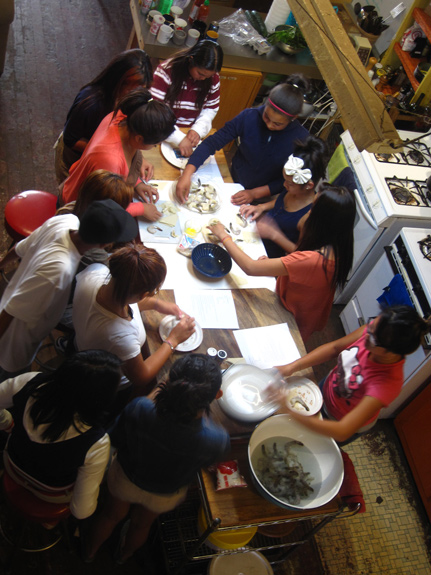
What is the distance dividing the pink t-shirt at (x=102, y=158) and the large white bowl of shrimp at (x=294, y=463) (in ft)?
4.81

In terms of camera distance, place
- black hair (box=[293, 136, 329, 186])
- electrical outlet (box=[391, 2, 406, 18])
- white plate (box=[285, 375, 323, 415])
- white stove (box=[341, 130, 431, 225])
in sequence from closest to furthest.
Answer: white plate (box=[285, 375, 323, 415]) < black hair (box=[293, 136, 329, 186]) < white stove (box=[341, 130, 431, 225]) < electrical outlet (box=[391, 2, 406, 18])

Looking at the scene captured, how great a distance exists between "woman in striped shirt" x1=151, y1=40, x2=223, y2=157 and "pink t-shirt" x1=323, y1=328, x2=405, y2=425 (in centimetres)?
176

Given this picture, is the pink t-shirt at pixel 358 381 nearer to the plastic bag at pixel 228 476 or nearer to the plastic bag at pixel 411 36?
the plastic bag at pixel 228 476

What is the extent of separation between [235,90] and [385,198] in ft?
6.66

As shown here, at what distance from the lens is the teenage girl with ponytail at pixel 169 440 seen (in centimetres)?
160

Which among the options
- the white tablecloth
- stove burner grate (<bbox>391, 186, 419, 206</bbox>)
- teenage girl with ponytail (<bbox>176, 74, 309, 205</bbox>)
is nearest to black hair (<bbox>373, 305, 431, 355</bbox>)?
the white tablecloth

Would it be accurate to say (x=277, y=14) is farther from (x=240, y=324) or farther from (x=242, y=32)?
(x=240, y=324)

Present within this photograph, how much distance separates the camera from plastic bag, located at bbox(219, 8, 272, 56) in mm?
4355

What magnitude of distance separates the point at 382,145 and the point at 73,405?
132 cm

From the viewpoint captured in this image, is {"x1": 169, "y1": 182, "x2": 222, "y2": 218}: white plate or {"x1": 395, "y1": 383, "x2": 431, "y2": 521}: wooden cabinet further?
{"x1": 395, "y1": 383, "x2": 431, "y2": 521}: wooden cabinet

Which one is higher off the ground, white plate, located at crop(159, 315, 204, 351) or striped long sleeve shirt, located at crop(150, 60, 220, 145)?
striped long sleeve shirt, located at crop(150, 60, 220, 145)

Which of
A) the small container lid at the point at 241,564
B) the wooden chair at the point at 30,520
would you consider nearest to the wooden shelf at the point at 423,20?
the small container lid at the point at 241,564

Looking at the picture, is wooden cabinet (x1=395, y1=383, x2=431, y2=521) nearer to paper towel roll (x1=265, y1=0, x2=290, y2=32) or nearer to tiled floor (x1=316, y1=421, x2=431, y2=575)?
tiled floor (x1=316, y1=421, x2=431, y2=575)

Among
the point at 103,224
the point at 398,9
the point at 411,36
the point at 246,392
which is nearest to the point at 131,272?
the point at 103,224
